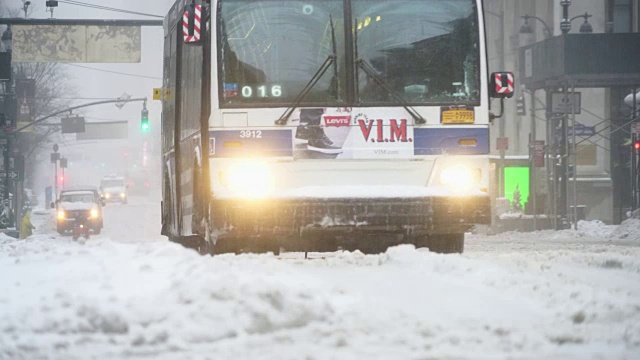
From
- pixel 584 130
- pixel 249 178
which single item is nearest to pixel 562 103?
pixel 584 130

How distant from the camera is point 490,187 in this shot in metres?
14.1

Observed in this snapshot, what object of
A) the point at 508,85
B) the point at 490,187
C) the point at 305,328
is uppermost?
the point at 508,85

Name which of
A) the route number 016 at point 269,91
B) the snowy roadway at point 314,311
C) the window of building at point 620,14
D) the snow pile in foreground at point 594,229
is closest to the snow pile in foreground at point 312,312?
the snowy roadway at point 314,311

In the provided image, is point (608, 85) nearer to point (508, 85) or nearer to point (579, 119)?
point (579, 119)

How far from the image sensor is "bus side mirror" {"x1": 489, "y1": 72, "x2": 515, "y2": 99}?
14.2m

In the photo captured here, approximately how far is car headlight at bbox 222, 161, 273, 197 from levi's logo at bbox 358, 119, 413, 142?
109cm

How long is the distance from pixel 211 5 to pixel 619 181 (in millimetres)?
37854

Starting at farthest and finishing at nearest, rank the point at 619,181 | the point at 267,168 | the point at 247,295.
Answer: the point at 619,181 < the point at 267,168 < the point at 247,295

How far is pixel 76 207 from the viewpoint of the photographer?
48.6 metres

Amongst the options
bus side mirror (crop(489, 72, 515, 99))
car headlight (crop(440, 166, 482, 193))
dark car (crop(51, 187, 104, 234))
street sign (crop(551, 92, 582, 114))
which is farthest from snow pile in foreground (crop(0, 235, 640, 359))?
dark car (crop(51, 187, 104, 234))

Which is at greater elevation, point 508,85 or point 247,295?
point 508,85

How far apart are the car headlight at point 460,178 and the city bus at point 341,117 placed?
0.04 ft

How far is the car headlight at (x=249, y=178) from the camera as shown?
13719mm

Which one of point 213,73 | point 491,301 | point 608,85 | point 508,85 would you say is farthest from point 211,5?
point 608,85
